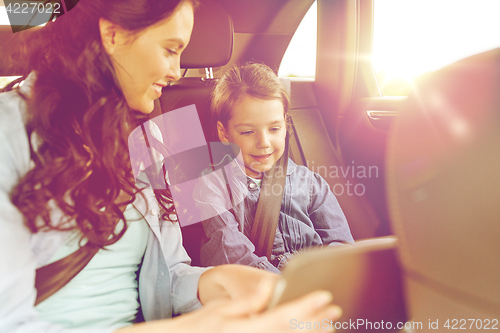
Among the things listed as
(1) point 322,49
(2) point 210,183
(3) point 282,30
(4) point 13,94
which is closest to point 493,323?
(4) point 13,94

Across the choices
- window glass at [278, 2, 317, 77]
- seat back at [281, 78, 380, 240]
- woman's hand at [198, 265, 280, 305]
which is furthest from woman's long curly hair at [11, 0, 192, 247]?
window glass at [278, 2, 317, 77]

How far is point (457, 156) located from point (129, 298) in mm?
643

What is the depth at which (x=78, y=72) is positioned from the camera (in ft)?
1.85

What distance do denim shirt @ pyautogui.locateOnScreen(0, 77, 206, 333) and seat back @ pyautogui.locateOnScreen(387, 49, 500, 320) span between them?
0.42 meters

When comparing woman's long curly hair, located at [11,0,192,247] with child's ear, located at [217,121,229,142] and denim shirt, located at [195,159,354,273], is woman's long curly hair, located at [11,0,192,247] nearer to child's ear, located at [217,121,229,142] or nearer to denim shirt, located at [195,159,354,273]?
denim shirt, located at [195,159,354,273]

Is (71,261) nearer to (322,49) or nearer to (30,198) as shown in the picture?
(30,198)

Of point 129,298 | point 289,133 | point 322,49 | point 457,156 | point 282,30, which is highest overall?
point 282,30

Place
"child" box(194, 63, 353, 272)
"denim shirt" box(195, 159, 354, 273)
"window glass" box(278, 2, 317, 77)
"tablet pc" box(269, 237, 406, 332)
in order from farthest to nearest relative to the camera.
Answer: "window glass" box(278, 2, 317, 77), "child" box(194, 63, 353, 272), "denim shirt" box(195, 159, 354, 273), "tablet pc" box(269, 237, 406, 332)

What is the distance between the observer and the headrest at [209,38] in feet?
3.66

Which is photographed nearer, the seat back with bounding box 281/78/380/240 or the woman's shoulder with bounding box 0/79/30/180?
the woman's shoulder with bounding box 0/79/30/180

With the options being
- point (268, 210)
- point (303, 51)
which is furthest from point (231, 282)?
point (303, 51)

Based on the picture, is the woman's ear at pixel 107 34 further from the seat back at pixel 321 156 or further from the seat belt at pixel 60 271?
the seat back at pixel 321 156

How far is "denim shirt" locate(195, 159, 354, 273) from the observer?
955 millimetres

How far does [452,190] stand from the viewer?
303 millimetres
